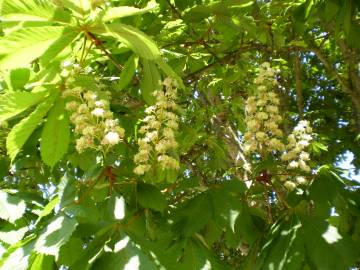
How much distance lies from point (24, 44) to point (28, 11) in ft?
0.28

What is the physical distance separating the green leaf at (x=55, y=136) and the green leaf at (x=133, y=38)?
19.7 inches

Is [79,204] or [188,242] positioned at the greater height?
[79,204]

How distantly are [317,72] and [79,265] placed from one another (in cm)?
597

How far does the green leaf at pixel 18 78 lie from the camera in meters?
1.62

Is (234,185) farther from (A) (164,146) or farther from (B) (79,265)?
(B) (79,265)

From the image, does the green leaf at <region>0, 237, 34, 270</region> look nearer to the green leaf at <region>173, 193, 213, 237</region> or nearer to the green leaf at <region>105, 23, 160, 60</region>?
the green leaf at <region>173, 193, 213, 237</region>

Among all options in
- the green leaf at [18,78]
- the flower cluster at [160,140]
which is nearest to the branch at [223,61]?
the flower cluster at [160,140]

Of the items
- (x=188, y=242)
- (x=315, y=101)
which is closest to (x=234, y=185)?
(x=188, y=242)

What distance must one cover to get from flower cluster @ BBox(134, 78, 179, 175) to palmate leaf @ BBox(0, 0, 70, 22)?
1.95 ft

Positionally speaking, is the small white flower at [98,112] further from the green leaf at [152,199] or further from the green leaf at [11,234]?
the green leaf at [11,234]

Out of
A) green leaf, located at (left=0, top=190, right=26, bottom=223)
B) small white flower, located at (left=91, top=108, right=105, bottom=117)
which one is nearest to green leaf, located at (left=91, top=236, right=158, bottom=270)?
small white flower, located at (left=91, top=108, right=105, bottom=117)

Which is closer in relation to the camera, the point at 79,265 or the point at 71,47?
the point at 79,265

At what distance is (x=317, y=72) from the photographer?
670cm

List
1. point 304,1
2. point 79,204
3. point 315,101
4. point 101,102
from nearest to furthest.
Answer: point 79,204 < point 101,102 < point 304,1 < point 315,101
